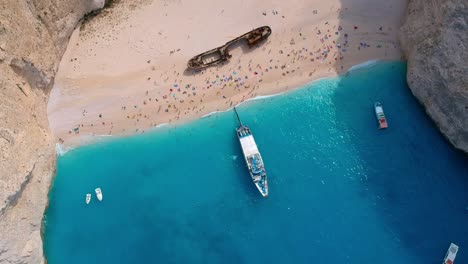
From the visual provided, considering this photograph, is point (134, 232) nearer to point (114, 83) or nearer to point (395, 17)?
point (114, 83)

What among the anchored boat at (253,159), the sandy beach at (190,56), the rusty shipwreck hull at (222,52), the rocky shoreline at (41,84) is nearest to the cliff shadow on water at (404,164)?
the rocky shoreline at (41,84)

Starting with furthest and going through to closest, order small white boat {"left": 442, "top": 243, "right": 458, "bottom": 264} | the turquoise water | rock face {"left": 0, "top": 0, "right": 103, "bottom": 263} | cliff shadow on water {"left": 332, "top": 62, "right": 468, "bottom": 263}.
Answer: the turquoise water, cliff shadow on water {"left": 332, "top": 62, "right": 468, "bottom": 263}, small white boat {"left": 442, "top": 243, "right": 458, "bottom": 264}, rock face {"left": 0, "top": 0, "right": 103, "bottom": 263}

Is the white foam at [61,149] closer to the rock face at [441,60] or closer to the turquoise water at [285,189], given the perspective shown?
the turquoise water at [285,189]

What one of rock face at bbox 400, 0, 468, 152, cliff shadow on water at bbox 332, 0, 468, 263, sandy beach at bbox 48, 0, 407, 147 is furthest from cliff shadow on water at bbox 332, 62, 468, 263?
sandy beach at bbox 48, 0, 407, 147

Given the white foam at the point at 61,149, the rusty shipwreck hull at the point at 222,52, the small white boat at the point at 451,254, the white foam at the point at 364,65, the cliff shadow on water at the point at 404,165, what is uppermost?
the rusty shipwreck hull at the point at 222,52

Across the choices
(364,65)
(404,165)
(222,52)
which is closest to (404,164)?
(404,165)

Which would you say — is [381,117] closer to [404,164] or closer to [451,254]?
[404,164]

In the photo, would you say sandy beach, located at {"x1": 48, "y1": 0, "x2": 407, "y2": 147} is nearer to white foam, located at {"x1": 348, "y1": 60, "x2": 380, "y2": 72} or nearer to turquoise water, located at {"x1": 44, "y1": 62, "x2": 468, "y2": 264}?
white foam, located at {"x1": 348, "y1": 60, "x2": 380, "y2": 72}
